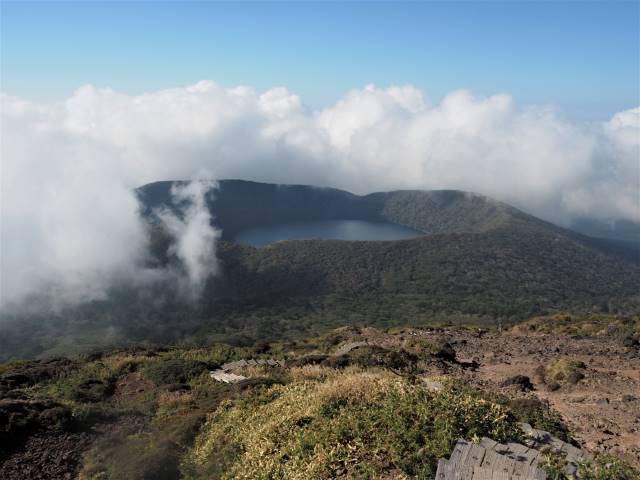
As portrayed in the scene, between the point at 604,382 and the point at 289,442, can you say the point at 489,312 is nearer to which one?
the point at 604,382

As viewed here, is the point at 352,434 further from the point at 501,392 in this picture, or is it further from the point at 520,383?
the point at 520,383

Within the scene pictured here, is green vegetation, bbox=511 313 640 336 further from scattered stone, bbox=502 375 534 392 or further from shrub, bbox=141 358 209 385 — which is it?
shrub, bbox=141 358 209 385

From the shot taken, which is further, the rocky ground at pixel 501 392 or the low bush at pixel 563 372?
the low bush at pixel 563 372

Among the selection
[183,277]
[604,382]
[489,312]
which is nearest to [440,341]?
[604,382]

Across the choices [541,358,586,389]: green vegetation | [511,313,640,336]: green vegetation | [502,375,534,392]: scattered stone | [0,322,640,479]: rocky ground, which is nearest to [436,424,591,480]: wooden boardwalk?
[0,322,640,479]: rocky ground

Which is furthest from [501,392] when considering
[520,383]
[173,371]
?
[173,371]

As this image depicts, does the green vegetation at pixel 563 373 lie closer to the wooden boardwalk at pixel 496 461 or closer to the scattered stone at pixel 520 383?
the scattered stone at pixel 520 383

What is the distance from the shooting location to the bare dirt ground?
1136 centimetres

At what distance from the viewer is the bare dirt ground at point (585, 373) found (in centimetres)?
1136

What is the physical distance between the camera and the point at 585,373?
54.2 ft

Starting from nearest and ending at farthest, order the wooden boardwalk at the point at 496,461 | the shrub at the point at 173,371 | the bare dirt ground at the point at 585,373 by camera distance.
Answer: the wooden boardwalk at the point at 496,461 → the bare dirt ground at the point at 585,373 → the shrub at the point at 173,371

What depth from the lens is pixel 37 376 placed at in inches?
789

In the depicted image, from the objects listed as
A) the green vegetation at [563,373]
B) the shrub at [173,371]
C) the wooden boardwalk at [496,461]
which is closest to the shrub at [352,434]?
the wooden boardwalk at [496,461]

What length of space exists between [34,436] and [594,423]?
1374cm
